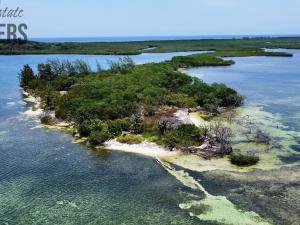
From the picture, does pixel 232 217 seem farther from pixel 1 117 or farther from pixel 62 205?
pixel 1 117

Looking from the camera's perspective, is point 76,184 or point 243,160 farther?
point 243,160

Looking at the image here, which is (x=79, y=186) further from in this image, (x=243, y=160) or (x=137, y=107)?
(x=137, y=107)

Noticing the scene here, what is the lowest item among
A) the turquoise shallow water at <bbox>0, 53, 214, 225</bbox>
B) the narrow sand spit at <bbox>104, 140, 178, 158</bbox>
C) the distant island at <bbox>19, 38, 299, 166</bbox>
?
the turquoise shallow water at <bbox>0, 53, 214, 225</bbox>

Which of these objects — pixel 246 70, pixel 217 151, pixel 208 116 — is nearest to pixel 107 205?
pixel 217 151

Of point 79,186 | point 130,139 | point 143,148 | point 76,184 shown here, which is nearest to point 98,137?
point 130,139

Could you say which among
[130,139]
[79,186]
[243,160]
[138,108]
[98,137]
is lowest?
[79,186]

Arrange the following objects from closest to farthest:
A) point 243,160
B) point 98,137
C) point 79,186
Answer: point 79,186, point 243,160, point 98,137

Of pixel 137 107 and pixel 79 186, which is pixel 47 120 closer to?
pixel 137 107

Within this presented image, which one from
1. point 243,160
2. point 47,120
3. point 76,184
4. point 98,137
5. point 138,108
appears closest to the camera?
point 76,184

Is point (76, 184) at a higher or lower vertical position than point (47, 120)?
lower

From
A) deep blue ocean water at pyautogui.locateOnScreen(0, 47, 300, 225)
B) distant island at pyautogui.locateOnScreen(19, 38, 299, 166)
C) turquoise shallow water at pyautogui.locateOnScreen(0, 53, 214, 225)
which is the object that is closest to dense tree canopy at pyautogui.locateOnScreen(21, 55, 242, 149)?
distant island at pyautogui.locateOnScreen(19, 38, 299, 166)

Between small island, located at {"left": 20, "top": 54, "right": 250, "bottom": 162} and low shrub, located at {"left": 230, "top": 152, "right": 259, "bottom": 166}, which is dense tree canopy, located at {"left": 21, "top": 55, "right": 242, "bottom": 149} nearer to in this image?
small island, located at {"left": 20, "top": 54, "right": 250, "bottom": 162}
